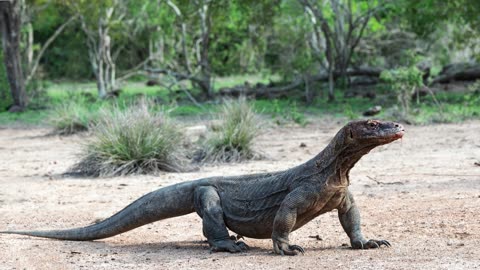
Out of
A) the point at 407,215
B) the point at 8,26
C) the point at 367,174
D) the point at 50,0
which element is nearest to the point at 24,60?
the point at 50,0

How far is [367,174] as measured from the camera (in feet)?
33.8

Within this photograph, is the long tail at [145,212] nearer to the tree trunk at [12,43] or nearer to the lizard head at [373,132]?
the lizard head at [373,132]

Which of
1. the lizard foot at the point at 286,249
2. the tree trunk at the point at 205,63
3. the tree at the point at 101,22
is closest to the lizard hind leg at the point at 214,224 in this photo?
the lizard foot at the point at 286,249

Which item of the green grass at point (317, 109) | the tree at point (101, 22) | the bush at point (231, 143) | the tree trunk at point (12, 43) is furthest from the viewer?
the tree at point (101, 22)

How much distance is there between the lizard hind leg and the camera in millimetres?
6289

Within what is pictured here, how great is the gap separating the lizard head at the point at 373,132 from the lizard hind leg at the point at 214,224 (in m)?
1.23

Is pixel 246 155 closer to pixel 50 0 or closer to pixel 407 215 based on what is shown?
pixel 407 215

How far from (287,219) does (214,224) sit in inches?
26.8

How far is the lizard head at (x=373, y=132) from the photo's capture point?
5.54 meters

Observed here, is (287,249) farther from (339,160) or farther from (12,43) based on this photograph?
(12,43)

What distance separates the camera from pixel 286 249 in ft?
19.7

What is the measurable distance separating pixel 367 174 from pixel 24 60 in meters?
16.7

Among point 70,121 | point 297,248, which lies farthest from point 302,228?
point 70,121

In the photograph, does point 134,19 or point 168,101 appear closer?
point 168,101
